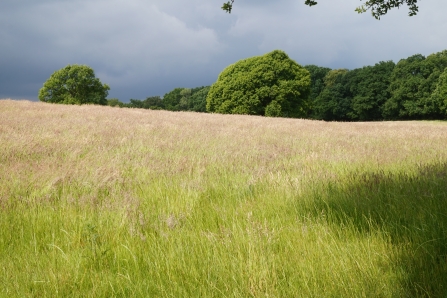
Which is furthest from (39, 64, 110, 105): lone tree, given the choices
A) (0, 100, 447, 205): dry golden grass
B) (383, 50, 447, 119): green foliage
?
(383, 50, 447, 119): green foliage

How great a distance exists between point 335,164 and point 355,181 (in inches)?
72.3

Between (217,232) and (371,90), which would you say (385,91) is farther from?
(217,232)

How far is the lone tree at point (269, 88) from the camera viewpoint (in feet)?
156

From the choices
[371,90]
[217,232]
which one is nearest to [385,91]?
[371,90]

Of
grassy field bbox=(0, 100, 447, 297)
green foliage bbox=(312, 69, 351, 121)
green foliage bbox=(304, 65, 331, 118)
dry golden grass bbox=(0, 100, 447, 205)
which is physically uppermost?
green foliage bbox=(304, 65, 331, 118)

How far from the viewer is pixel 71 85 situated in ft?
179

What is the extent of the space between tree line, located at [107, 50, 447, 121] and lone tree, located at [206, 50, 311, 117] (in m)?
1.02

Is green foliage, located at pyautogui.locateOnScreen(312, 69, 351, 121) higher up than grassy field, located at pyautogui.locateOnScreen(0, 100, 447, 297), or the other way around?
green foliage, located at pyautogui.locateOnScreen(312, 69, 351, 121)

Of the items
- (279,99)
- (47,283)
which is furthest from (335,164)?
(279,99)

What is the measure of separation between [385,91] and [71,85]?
64471mm

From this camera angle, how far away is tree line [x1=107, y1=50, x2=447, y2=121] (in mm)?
60406

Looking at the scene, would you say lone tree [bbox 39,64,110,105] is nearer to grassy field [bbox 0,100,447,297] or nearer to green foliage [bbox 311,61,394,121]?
green foliage [bbox 311,61,394,121]

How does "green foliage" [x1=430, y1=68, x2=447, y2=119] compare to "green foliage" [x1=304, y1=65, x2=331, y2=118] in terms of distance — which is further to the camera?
"green foliage" [x1=304, y1=65, x2=331, y2=118]

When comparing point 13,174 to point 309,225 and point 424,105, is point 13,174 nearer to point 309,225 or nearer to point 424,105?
point 309,225
